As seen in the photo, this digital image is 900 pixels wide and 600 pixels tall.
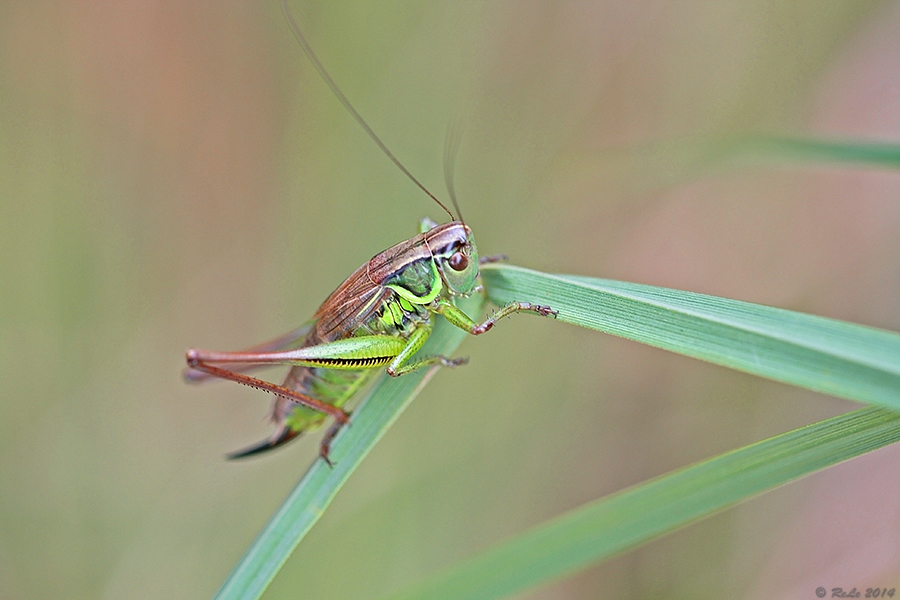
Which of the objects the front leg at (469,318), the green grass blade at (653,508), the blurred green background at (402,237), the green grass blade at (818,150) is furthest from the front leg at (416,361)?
the green grass blade at (818,150)

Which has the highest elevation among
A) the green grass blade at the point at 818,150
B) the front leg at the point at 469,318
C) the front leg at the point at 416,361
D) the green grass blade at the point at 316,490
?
the green grass blade at the point at 818,150

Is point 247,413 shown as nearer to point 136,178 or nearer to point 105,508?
point 105,508

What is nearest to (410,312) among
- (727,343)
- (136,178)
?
(727,343)

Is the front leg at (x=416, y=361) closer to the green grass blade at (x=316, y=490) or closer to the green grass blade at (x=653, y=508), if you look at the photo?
the green grass blade at (x=316, y=490)

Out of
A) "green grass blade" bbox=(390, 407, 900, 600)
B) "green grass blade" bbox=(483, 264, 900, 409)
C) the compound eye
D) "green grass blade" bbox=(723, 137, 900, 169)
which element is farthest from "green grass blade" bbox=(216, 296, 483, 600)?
"green grass blade" bbox=(723, 137, 900, 169)

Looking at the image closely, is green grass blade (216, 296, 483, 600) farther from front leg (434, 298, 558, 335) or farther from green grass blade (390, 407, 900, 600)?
green grass blade (390, 407, 900, 600)

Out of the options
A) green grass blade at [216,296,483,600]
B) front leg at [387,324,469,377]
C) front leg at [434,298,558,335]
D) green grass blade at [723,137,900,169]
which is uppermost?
green grass blade at [723,137,900,169]
